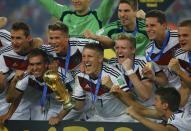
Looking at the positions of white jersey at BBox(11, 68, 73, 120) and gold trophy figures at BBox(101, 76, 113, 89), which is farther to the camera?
white jersey at BBox(11, 68, 73, 120)

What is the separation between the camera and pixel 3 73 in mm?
7352

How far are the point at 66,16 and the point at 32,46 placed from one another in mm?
796

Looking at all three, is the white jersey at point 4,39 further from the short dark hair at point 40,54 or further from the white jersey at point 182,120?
the white jersey at point 182,120

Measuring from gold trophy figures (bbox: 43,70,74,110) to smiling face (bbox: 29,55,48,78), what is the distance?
30 cm

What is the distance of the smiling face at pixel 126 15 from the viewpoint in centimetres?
721

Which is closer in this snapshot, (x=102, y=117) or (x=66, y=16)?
(x=102, y=117)

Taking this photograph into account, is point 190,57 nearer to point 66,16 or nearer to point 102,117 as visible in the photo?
point 102,117

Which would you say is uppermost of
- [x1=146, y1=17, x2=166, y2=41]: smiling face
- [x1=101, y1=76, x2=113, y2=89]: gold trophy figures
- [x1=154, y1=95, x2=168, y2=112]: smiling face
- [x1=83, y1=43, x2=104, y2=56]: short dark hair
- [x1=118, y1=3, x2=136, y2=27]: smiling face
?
[x1=118, y1=3, x2=136, y2=27]: smiling face

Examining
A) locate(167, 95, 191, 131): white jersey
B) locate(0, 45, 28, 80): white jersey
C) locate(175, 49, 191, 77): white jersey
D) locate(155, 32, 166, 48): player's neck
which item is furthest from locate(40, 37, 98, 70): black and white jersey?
locate(167, 95, 191, 131): white jersey

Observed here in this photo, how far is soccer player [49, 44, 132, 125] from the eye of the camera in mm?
6738

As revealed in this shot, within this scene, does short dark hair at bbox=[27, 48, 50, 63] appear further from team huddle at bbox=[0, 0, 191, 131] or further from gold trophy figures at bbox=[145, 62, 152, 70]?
gold trophy figures at bbox=[145, 62, 152, 70]

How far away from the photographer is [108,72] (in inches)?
267

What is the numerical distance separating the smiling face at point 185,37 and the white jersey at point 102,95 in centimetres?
69

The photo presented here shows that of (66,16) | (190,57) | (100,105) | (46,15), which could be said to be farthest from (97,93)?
(46,15)
